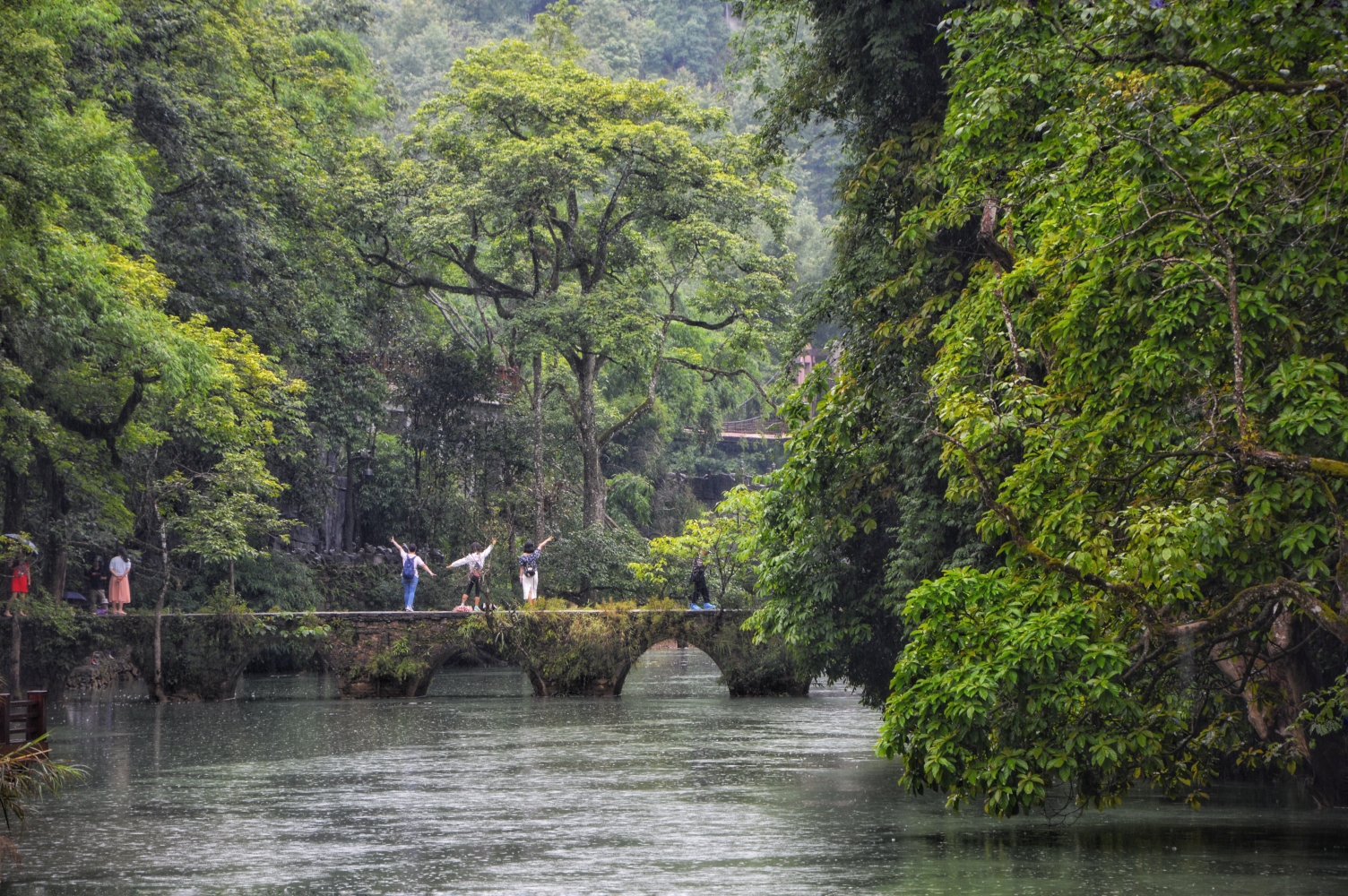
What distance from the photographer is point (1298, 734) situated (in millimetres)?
14250

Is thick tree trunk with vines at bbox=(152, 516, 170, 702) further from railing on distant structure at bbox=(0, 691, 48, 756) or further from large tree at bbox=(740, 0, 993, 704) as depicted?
railing on distant structure at bbox=(0, 691, 48, 756)

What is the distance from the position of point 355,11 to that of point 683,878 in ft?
116

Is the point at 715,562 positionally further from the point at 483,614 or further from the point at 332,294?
the point at 332,294

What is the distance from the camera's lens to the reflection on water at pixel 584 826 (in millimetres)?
12141

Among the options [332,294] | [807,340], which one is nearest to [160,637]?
[332,294]

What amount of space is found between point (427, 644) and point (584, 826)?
59.7 ft

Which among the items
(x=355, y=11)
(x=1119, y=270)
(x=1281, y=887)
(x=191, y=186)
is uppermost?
(x=355, y=11)

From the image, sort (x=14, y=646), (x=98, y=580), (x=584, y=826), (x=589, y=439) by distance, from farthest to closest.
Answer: (x=589, y=439) → (x=98, y=580) → (x=14, y=646) → (x=584, y=826)

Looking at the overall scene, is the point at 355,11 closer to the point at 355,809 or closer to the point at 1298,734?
the point at 355,809

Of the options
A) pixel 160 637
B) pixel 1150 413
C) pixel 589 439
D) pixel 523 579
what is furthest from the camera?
pixel 589 439

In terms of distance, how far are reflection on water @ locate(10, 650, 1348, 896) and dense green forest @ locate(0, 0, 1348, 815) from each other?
83cm

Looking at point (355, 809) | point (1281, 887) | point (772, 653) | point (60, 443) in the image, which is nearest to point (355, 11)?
point (60, 443)

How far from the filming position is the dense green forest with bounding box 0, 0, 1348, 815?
37.4 feet

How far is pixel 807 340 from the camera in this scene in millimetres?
20438
